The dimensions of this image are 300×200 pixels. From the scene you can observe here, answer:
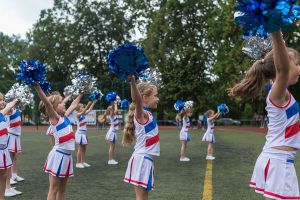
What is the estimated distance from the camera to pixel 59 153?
5.66 m

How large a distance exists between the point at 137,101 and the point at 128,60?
54 cm

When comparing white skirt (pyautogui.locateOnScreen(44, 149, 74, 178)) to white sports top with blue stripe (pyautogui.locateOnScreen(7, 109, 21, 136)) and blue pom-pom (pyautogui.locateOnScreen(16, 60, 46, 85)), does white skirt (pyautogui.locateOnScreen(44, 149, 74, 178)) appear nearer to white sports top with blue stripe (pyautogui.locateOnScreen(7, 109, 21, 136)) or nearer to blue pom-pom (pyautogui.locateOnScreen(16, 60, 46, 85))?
blue pom-pom (pyautogui.locateOnScreen(16, 60, 46, 85))

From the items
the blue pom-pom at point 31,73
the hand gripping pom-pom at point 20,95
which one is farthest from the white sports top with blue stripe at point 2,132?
the blue pom-pom at point 31,73

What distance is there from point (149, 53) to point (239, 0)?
39819 mm

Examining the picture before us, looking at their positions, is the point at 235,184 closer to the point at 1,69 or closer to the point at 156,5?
the point at 156,5

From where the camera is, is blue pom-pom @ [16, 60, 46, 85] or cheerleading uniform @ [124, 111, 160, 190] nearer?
cheerleading uniform @ [124, 111, 160, 190]

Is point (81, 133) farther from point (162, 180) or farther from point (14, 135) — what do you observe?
point (162, 180)

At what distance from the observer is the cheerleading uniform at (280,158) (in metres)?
3.09

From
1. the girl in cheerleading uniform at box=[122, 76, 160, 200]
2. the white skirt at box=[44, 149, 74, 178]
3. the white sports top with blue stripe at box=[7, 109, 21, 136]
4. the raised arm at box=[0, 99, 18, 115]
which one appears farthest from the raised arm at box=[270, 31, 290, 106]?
the white sports top with blue stripe at box=[7, 109, 21, 136]

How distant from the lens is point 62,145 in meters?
5.72

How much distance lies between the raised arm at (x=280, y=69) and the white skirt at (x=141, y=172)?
202 cm

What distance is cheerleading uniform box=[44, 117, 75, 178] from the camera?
5.48m

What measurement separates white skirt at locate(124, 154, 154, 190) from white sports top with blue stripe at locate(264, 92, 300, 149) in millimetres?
1793

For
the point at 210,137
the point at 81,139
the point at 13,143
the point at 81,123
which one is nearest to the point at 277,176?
the point at 13,143
